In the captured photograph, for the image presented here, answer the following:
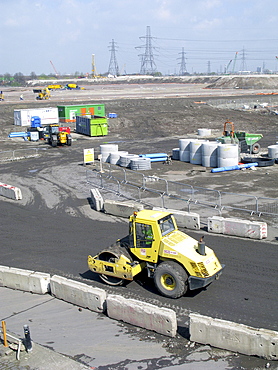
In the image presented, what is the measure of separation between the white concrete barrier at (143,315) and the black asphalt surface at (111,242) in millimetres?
849

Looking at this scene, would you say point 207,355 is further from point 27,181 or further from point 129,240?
point 27,181

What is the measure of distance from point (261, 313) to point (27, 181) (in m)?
19.8

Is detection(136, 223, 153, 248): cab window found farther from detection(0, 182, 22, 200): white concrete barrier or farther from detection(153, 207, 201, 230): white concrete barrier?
detection(0, 182, 22, 200): white concrete barrier

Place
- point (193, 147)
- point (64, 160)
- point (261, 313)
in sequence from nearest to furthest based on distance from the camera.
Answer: point (261, 313), point (193, 147), point (64, 160)

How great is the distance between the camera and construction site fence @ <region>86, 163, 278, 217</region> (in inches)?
786

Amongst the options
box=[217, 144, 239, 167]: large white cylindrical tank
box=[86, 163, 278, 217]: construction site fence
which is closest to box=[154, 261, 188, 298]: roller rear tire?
box=[86, 163, 278, 217]: construction site fence

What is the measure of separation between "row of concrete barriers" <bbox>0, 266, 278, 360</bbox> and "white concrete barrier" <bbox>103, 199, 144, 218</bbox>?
7.26 metres

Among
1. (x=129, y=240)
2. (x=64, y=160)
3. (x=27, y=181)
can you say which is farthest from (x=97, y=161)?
(x=129, y=240)

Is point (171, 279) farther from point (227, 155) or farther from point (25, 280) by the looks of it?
point (227, 155)

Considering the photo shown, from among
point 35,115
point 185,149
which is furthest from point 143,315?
point 35,115

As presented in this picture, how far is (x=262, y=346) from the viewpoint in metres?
8.98

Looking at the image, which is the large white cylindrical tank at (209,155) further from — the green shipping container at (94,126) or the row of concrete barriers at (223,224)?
the green shipping container at (94,126)

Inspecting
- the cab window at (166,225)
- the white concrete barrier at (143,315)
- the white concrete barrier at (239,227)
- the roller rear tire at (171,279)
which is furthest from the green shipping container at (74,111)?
the white concrete barrier at (143,315)

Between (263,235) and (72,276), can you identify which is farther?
(263,235)
